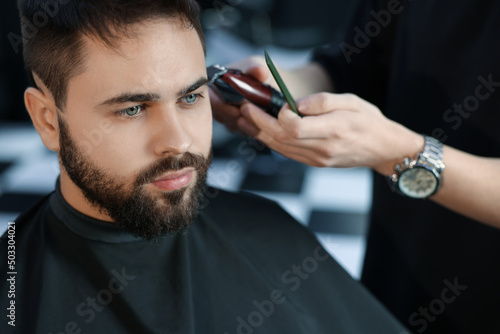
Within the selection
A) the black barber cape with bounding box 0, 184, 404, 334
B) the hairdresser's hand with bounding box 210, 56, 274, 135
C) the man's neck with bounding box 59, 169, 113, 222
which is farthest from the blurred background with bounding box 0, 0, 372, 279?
the man's neck with bounding box 59, 169, 113, 222

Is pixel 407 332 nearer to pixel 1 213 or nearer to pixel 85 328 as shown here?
pixel 85 328

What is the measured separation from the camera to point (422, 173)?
140 cm

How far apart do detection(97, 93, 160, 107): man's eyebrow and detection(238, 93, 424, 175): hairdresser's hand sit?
1.00ft

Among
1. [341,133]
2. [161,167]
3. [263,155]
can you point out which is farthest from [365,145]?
[263,155]

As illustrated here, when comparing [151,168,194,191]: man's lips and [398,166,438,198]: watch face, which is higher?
[151,168,194,191]: man's lips

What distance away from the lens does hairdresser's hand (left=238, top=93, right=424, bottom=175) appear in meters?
1.33

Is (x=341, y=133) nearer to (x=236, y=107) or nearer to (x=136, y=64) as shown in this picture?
(x=236, y=107)

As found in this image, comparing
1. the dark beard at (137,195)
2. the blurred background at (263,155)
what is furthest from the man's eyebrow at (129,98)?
the blurred background at (263,155)

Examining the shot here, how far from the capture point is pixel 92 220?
1.44 metres

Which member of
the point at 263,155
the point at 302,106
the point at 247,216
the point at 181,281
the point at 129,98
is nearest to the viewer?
the point at 129,98

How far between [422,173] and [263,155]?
286cm

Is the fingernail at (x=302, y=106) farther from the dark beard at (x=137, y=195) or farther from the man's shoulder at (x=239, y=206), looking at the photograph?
the man's shoulder at (x=239, y=206)

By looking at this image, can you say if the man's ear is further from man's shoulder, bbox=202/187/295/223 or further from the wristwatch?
the wristwatch

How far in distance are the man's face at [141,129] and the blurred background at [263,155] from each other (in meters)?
2.17
